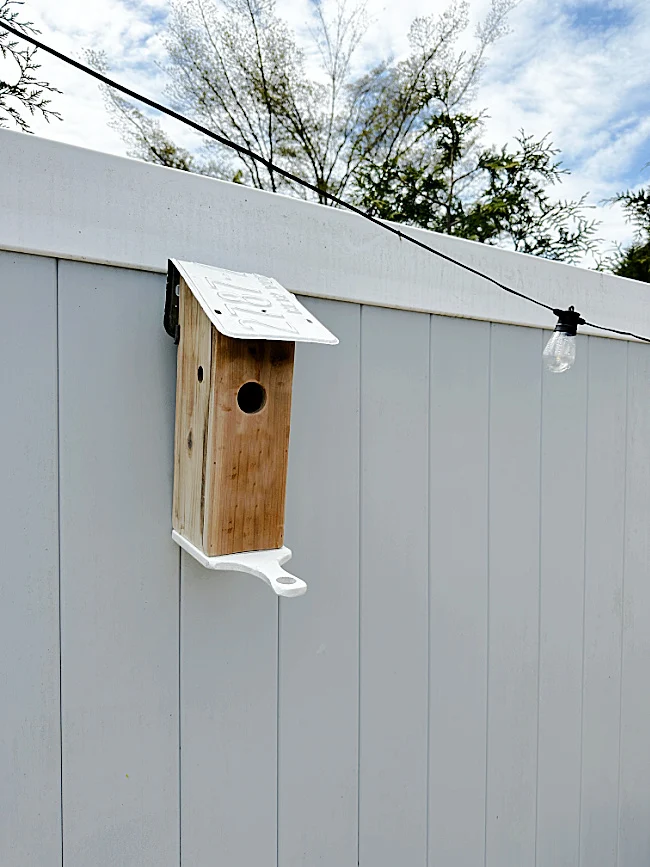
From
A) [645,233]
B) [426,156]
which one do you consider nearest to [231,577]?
[426,156]

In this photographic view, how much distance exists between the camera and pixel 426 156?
2.78 m

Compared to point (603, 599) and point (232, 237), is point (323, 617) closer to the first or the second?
point (232, 237)

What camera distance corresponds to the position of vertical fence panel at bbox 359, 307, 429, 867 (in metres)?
1.04

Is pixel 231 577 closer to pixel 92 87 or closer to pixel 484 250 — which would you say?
pixel 484 250

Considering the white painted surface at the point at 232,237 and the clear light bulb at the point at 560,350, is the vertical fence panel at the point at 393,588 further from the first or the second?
the clear light bulb at the point at 560,350

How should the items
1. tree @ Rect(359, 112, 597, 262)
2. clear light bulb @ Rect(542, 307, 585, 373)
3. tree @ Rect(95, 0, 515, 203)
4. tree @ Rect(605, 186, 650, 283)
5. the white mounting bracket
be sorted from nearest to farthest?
the white mounting bracket → clear light bulb @ Rect(542, 307, 585, 373) → tree @ Rect(95, 0, 515, 203) → tree @ Rect(359, 112, 597, 262) → tree @ Rect(605, 186, 650, 283)

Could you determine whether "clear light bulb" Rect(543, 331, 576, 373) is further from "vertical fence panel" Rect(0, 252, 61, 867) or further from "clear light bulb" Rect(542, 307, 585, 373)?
"vertical fence panel" Rect(0, 252, 61, 867)

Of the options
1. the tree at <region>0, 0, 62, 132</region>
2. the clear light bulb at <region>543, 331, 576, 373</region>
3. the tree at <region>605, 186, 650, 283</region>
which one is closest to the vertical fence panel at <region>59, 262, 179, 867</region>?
the clear light bulb at <region>543, 331, 576, 373</region>

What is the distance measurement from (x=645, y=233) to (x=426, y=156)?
1146mm

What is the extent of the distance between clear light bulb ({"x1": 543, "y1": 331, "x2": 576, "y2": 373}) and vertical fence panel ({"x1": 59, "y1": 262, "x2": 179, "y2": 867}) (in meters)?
0.64

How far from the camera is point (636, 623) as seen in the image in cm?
152

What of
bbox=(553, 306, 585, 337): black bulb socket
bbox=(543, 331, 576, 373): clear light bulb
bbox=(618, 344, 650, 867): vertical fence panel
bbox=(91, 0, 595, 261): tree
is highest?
bbox=(91, 0, 595, 261): tree

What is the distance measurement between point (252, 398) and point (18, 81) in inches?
53.1

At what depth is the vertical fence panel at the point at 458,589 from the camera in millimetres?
1135
